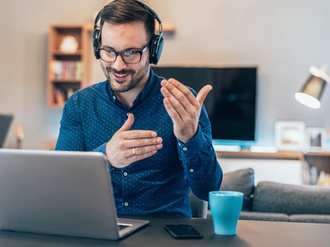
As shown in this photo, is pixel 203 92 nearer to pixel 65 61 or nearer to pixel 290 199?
pixel 290 199

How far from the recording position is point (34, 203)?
0.99 meters

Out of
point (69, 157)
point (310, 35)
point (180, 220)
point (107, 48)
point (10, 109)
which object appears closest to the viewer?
point (69, 157)

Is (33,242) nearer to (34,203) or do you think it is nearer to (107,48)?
(34,203)

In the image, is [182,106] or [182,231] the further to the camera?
[182,106]

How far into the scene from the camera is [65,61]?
16.6ft

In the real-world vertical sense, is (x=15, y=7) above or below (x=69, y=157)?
above

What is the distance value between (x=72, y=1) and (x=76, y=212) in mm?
4613

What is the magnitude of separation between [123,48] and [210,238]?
2.20 ft

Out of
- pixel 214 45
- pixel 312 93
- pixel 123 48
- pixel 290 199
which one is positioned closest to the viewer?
pixel 123 48

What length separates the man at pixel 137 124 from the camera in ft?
4.47

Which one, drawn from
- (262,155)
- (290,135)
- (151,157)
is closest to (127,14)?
(151,157)

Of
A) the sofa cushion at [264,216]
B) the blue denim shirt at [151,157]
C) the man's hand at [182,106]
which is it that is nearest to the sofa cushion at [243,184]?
the sofa cushion at [264,216]

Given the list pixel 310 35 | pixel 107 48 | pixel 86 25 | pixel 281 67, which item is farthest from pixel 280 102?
pixel 107 48

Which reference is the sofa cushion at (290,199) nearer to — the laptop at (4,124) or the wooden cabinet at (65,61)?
the laptop at (4,124)
